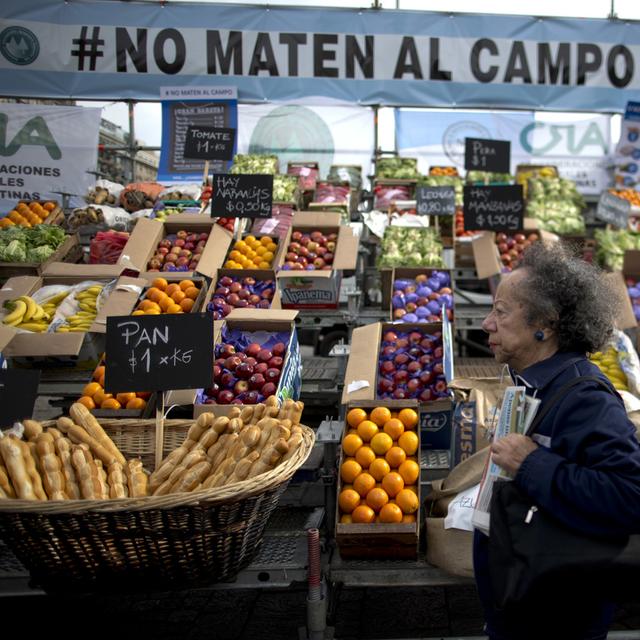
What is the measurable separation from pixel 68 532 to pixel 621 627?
91.0 inches

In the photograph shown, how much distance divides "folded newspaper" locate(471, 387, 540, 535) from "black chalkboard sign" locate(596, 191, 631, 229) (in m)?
5.29

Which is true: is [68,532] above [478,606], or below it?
above

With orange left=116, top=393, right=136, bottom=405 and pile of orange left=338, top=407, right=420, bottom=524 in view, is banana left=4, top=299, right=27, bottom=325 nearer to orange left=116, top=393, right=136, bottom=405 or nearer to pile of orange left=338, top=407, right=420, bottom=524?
orange left=116, top=393, right=136, bottom=405

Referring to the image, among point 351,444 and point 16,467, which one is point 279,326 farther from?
point 16,467

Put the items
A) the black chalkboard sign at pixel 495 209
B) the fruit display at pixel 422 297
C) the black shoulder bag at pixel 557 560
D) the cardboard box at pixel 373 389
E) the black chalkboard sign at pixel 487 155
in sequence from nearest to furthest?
the black shoulder bag at pixel 557 560
the cardboard box at pixel 373 389
the fruit display at pixel 422 297
the black chalkboard sign at pixel 495 209
the black chalkboard sign at pixel 487 155

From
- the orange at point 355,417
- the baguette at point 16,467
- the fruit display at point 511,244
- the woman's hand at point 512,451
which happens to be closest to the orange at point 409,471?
the orange at point 355,417

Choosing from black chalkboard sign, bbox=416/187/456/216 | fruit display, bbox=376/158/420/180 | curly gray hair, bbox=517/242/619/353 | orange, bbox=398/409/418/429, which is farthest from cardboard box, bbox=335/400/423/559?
fruit display, bbox=376/158/420/180

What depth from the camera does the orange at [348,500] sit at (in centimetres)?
239

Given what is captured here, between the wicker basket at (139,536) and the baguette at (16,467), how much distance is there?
4.7 inches

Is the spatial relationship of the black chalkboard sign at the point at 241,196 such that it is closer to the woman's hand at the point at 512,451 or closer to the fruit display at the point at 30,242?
the fruit display at the point at 30,242

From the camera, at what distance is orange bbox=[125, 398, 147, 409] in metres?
3.16

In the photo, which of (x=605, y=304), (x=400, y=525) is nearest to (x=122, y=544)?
(x=400, y=525)

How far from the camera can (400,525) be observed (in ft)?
7.56

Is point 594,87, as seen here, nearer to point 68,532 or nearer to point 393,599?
point 393,599
